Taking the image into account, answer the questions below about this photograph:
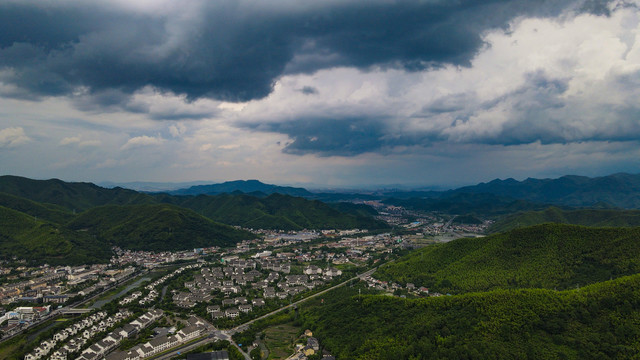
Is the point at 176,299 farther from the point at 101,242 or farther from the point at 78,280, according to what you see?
the point at 101,242

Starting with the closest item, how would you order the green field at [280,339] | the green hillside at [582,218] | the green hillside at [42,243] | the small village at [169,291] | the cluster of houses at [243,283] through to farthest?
the green field at [280,339] → the small village at [169,291] → the cluster of houses at [243,283] → the green hillside at [42,243] → the green hillside at [582,218]

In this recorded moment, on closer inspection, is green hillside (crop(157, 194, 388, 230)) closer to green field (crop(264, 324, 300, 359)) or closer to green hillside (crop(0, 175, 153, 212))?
green hillside (crop(0, 175, 153, 212))

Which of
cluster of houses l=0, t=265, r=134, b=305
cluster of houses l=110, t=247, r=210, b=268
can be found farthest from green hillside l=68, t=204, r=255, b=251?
cluster of houses l=0, t=265, r=134, b=305

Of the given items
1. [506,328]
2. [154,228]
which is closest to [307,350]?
[506,328]

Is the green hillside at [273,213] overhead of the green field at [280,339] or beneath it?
overhead

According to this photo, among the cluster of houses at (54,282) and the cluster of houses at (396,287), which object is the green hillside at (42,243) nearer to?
the cluster of houses at (54,282)

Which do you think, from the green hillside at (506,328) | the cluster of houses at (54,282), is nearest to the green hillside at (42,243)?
the cluster of houses at (54,282)

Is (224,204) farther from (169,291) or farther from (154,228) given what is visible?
(169,291)

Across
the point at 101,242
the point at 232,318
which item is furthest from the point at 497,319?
the point at 101,242
